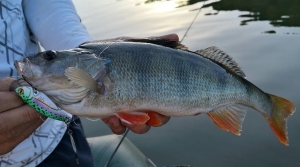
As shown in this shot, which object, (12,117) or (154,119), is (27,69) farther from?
(154,119)

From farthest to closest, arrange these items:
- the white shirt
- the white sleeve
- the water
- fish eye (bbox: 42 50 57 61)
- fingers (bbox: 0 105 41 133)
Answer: the water → the white sleeve → the white shirt → fish eye (bbox: 42 50 57 61) → fingers (bbox: 0 105 41 133)

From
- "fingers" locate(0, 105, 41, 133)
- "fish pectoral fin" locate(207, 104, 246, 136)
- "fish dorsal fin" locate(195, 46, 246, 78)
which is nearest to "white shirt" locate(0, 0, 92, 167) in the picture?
"fingers" locate(0, 105, 41, 133)

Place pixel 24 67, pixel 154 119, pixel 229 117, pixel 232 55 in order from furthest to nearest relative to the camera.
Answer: pixel 232 55
pixel 229 117
pixel 154 119
pixel 24 67

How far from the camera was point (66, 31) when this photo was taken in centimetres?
204

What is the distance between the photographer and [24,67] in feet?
4.83

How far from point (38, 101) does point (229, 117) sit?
3.85 feet

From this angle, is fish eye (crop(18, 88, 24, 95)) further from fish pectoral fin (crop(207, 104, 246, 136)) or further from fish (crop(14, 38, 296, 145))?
fish pectoral fin (crop(207, 104, 246, 136))

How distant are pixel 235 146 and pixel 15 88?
326cm

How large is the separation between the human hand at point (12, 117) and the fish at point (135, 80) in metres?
0.17

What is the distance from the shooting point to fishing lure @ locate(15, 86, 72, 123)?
131 cm

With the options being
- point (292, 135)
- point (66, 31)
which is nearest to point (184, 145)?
point (292, 135)

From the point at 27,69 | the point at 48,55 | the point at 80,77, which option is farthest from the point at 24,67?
the point at 80,77

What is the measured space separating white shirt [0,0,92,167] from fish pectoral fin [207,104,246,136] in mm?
971

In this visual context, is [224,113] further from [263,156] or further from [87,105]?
[263,156]
